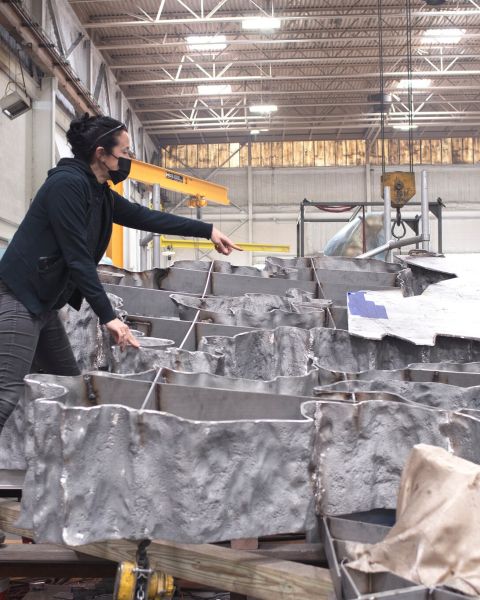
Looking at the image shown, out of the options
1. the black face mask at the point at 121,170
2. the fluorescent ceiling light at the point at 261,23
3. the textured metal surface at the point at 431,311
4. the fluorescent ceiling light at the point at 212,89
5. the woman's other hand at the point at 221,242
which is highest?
the fluorescent ceiling light at the point at 212,89

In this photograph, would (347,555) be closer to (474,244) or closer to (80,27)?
(80,27)

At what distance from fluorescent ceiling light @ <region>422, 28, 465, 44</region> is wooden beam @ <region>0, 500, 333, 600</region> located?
43.6 feet

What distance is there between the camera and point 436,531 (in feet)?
4.82

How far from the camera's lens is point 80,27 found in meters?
12.4

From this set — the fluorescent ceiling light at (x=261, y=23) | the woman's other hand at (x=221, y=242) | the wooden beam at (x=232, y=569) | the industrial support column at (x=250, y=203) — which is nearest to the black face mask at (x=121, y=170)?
the woman's other hand at (x=221, y=242)

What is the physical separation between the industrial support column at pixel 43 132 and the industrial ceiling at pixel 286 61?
219 cm

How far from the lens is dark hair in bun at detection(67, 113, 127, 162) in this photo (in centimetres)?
229

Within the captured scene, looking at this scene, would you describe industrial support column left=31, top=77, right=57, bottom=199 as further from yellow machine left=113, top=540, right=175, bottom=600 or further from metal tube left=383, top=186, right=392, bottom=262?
yellow machine left=113, top=540, right=175, bottom=600

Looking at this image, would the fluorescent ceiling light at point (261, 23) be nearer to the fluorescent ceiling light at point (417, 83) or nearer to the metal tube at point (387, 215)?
the fluorescent ceiling light at point (417, 83)

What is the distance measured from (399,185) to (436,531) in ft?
20.2

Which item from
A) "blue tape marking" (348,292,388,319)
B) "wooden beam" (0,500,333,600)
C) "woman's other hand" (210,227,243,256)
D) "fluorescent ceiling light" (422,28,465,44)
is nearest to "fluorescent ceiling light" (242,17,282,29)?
"fluorescent ceiling light" (422,28,465,44)

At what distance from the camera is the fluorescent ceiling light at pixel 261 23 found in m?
12.0

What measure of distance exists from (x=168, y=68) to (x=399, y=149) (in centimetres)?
842

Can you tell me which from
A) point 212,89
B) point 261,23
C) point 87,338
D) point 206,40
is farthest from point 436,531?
point 212,89
